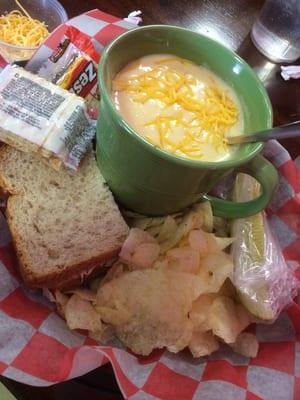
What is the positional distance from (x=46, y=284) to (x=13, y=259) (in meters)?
0.08

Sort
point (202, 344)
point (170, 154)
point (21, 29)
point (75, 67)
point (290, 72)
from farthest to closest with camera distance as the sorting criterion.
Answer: point (290, 72) < point (21, 29) < point (75, 67) < point (202, 344) < point (170, 154)

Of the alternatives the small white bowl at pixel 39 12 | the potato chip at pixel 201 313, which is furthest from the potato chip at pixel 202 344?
the small white bowl at pixel 39 12

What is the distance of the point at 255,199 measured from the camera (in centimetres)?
92

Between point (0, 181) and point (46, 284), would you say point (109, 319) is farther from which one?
point (0, 181)

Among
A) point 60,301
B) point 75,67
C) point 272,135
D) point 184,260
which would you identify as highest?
point 272,135

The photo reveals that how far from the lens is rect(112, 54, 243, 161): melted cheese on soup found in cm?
82

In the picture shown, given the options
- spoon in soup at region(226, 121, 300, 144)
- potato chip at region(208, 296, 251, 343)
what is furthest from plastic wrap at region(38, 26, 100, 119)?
potato chip at region(208, 296, 251, 343)

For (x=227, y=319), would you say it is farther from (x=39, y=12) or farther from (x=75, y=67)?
(x=39, y=12)

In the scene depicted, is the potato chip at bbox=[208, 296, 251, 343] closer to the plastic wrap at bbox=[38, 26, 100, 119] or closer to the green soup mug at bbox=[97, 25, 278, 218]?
the green soup mug at bbox=[97, 25, 278, 218]

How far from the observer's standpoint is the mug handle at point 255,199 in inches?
33.0

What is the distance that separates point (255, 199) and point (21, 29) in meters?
0.70

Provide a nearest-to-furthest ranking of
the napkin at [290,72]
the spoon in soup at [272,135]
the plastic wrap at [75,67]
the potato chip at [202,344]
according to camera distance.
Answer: the spoon in soup at [272,135] < the potato chip at [202,344] < the plastic wrap at [75,67] < the napkin at [290,72]

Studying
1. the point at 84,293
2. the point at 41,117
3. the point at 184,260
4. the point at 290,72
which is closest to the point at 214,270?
the point at 184,260

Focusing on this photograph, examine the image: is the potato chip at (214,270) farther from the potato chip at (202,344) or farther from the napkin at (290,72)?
the napkin at (290,72)
